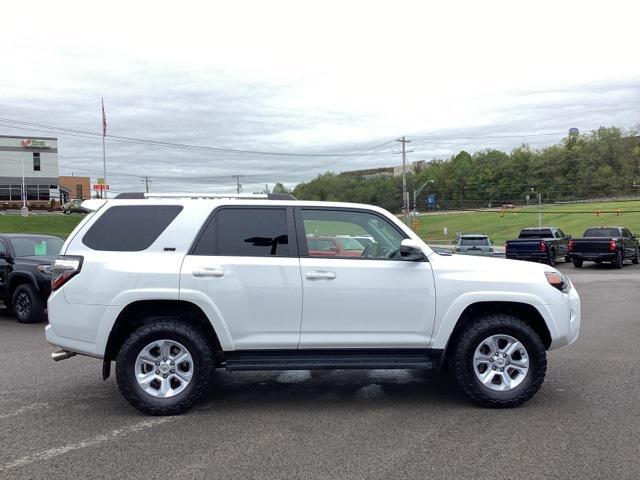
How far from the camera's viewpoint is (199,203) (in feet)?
18.2

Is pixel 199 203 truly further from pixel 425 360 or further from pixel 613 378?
pixel 613 378

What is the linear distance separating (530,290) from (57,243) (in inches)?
388

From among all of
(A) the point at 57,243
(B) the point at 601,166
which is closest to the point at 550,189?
(B) the point at 601,166

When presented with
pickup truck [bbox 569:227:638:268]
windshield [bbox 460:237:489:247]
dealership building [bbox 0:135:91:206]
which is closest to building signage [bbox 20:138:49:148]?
dealership building [bbox 0:135:91:206]

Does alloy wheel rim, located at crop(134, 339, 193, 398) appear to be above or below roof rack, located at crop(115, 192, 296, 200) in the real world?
below

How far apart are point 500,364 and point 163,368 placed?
3.07m

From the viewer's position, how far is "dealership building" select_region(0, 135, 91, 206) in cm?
8738

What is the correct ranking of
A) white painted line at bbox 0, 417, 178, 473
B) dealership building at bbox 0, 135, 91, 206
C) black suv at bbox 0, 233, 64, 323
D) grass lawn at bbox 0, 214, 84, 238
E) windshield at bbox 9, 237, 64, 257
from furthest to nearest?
dealership building at bbox 0, 135, 91, 206, grass lawn at bbox 0, 214, 84, 238, windshield at bbox 9, 237, 64, 257, black suv at bbox 0, 233, 64, 323, white painted line at bbox 0, 417, 178, 473

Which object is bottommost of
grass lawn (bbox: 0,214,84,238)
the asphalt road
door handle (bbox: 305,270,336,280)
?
the asphalt road

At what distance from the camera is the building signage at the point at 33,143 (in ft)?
288

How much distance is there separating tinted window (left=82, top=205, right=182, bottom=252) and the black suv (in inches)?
224

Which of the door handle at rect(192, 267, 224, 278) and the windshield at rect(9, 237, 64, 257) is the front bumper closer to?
the door handle at rect(192, 267, 224, 278)

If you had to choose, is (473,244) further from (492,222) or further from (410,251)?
(492,222)

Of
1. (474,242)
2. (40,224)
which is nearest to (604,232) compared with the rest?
(474,242)
